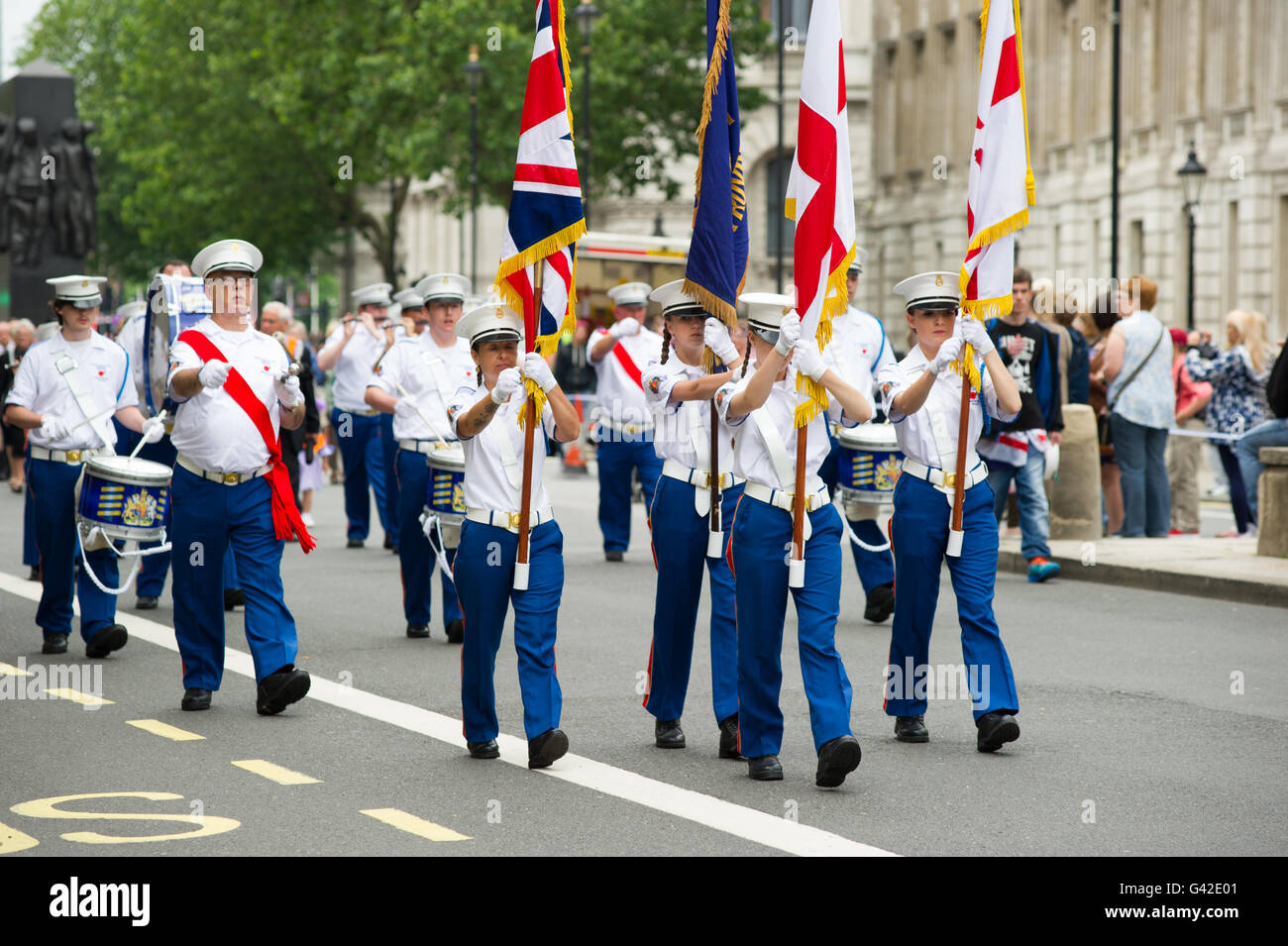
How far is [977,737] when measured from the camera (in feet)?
28.0

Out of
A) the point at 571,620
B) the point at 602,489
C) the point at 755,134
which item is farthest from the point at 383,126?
the point at 571,620

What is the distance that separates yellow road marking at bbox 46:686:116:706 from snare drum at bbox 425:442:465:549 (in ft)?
7.96

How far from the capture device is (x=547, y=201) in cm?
859

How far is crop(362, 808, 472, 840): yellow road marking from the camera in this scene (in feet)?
22.5

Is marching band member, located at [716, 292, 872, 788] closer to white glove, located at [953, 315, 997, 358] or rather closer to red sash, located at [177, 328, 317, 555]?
white glove, located at [953, 315, 997, 358]

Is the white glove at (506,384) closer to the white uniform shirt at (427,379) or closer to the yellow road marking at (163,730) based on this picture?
the yellow road marking at (163,730)

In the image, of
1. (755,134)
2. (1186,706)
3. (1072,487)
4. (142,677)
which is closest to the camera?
(1186,706)

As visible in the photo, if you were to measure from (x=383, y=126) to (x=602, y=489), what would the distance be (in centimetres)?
3019

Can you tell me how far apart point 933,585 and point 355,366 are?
31.5 ft

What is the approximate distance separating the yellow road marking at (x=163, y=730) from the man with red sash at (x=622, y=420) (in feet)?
24.0

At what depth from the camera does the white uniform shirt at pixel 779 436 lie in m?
7.80

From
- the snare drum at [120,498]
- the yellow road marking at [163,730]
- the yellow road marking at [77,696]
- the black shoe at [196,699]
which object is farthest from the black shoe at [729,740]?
the snare drum at [120,498]
